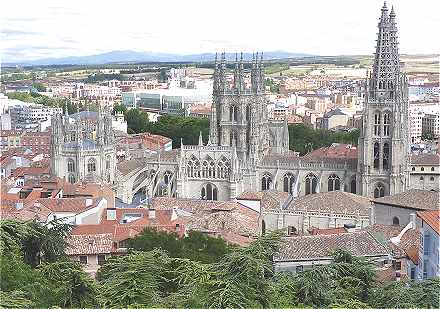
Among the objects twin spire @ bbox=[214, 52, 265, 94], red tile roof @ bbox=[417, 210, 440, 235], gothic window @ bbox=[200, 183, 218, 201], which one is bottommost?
gothic window @ bbox=[200, 183, 218, 201]

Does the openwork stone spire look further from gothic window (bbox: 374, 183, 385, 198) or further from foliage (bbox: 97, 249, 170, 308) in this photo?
foliage (bbox: 97, 249, 170, 308)

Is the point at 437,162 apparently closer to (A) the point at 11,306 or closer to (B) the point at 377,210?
(B) the point at 377,210

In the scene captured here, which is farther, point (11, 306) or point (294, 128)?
point (294, 128)

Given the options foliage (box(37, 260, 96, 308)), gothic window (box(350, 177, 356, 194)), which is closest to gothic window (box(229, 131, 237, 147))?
gothic window (box(350, 177, 356, 194))

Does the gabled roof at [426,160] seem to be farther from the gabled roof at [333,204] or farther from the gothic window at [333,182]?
the gabled roof at [333,204]

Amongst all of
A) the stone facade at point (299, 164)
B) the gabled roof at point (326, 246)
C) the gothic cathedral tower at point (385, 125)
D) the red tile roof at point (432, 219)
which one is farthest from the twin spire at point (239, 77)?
the red tile roof at point (432, 219)

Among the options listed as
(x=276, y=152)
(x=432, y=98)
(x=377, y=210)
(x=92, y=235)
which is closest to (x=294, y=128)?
(x=276, y=152)
